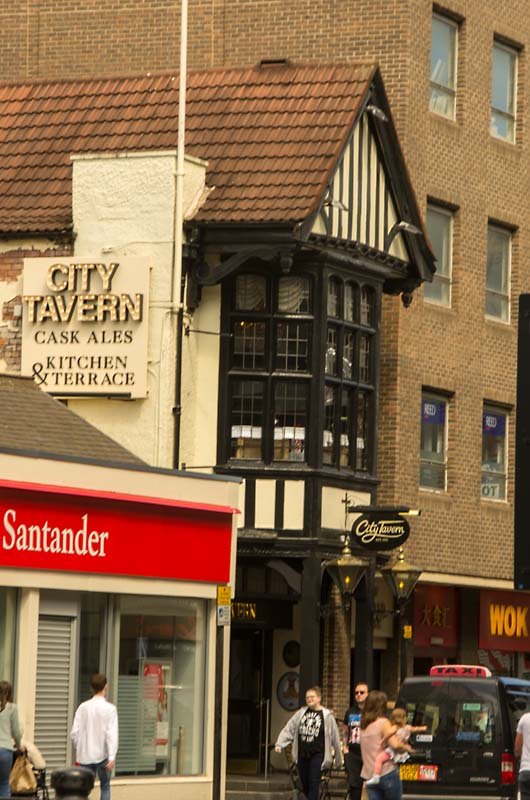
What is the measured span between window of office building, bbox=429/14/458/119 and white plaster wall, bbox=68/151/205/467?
636 cm

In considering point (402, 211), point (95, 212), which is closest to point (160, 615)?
point (95, 212)

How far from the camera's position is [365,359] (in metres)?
29.1

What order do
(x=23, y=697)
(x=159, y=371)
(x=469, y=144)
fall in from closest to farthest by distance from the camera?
1. (x=23, y=697)
2. (x=159, y=371)
3. (x=469, y=144)

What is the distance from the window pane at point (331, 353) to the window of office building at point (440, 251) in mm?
4415

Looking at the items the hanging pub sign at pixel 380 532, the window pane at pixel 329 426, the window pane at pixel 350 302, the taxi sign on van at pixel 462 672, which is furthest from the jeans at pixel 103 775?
the window pane at pixel 350 302

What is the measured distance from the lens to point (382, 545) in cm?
2773

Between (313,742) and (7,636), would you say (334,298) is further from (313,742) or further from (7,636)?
(7,636)

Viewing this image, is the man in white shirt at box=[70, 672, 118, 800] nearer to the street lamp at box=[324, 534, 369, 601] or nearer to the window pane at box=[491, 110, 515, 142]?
the street lamp at box=[324, 534, 369, 601]

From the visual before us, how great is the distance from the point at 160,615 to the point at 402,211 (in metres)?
8.23

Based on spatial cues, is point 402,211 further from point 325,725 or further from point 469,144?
point 325,725

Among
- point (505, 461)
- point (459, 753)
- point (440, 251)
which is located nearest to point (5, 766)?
point (459, 753)

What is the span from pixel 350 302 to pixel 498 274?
21.0 feet

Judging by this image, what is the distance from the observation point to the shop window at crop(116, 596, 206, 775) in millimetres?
23484

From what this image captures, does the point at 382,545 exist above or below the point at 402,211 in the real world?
below
